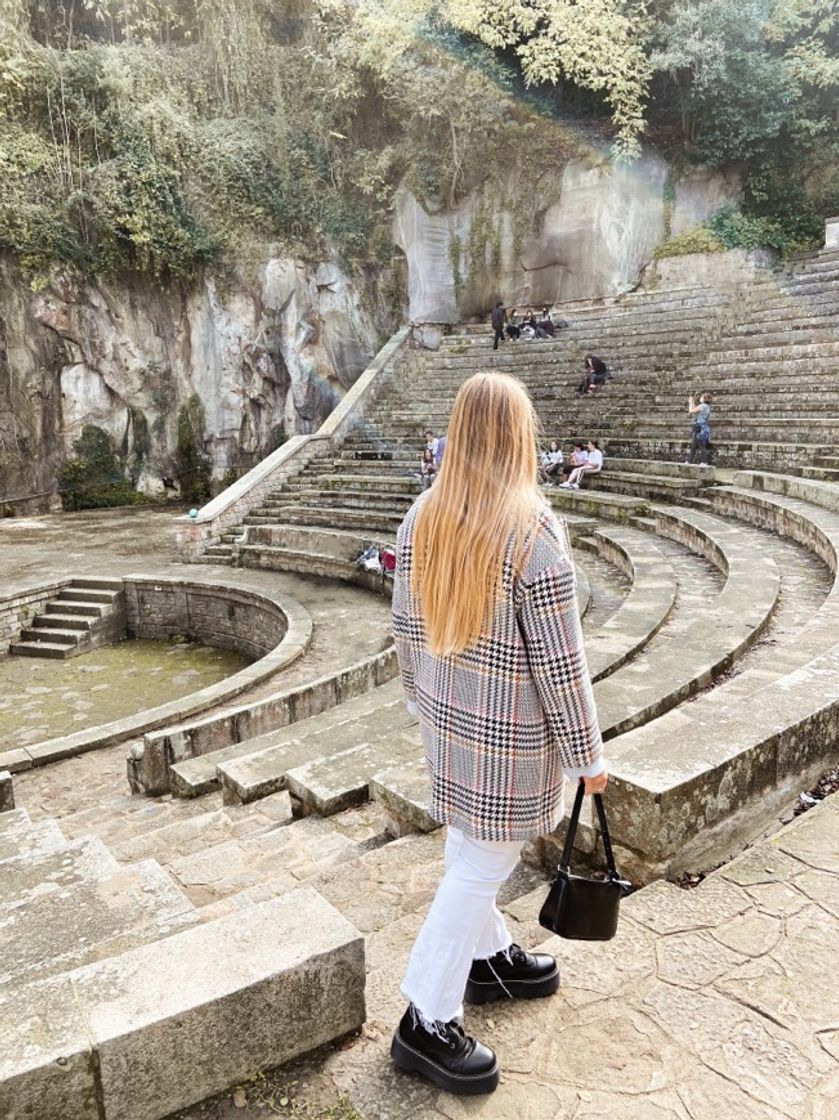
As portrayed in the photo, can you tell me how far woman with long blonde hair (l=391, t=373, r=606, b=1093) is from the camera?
1.61 meters

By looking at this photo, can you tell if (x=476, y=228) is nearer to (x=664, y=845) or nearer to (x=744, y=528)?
(x=744, y=528)

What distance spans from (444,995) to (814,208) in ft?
73.2

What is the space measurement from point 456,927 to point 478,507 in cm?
99

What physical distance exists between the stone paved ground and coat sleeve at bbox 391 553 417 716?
0.84m

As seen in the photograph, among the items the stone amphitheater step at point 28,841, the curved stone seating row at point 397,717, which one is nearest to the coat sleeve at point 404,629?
the curved stone seating row at point 397,717

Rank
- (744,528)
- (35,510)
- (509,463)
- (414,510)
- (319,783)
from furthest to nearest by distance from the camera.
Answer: (35,510)
(744,528)
(319,783)
(414,510)
(509,463)

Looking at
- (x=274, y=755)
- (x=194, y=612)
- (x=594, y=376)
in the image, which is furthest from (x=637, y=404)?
(x=274, y=755)

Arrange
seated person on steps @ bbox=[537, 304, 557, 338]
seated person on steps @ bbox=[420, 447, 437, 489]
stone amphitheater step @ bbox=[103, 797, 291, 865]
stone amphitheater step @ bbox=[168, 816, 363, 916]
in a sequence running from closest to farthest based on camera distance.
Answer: stone amphitheater step @ bbox=[168, 816, 363, 916] → stone amphitheater step @ bbox=[103, 797, 291, 865] → seated person on steps @ bbox=[420, 447, 437, 489] → seated person on steps @ bbox=[537, 304, 557, 338]

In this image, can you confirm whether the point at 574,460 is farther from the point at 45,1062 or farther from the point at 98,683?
the point at 45,1062

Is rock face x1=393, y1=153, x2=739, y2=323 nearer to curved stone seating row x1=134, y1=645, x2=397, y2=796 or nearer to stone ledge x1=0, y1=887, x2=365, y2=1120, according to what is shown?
curved stone seating row x1=134, y1=645, x2=397, y2=796

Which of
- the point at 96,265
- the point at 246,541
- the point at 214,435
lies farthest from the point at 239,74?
the point at 246,541

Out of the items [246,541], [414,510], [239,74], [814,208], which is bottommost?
[246,541]

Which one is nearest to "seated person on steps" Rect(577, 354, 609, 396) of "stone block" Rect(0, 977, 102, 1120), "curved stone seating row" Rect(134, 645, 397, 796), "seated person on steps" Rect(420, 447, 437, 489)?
"seated person on steps" Rect(420, 447, 437, 489)

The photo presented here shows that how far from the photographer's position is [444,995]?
167 cm
